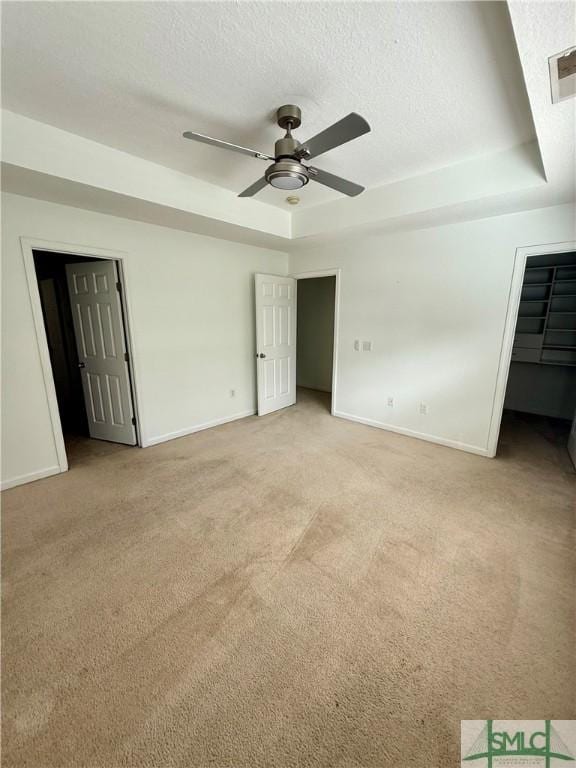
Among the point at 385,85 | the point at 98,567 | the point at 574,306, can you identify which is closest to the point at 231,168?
the point at 385,85

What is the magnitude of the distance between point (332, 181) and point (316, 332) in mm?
4050

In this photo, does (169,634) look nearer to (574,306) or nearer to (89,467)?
(89,467)

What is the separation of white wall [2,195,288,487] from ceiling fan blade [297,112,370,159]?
2189 mm

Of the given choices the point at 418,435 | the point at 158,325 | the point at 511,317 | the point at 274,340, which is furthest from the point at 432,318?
the point at 158,325

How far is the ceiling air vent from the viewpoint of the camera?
4.05 feet

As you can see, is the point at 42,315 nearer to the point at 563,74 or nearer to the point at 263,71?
the point at 263,71

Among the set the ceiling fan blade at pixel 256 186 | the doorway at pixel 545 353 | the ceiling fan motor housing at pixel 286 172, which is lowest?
the doorway at pixel 545 353

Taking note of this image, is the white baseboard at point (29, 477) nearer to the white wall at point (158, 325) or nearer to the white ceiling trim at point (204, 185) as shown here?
the white wall at point (158, 325)

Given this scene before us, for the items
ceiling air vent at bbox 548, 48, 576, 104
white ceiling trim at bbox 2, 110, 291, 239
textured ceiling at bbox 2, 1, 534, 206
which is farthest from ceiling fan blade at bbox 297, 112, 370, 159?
white ceiling trim at bbox 2, 110, 291, 239

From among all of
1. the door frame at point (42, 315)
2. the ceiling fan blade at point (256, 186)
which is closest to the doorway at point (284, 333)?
the door frame at point (42, 315)

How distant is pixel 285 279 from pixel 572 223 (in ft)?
10.4

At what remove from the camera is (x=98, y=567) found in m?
1.87

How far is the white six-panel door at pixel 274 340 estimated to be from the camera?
4332 millimetres

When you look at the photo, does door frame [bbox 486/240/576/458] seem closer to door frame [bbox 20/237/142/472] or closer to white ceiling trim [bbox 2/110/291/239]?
white ceiling trim [bbox 2/110/291/239]
